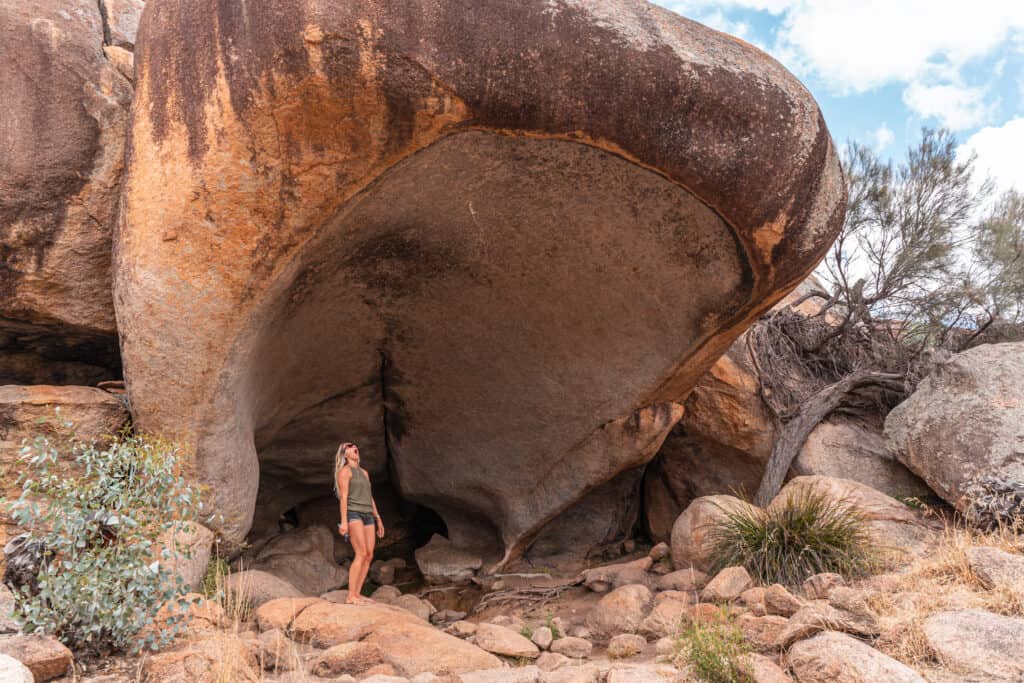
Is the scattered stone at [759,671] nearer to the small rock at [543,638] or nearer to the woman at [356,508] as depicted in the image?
the small rock at [543,638]

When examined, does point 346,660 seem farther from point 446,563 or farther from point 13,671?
point 446,563

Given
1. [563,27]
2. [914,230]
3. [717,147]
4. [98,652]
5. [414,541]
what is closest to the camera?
[98,652]

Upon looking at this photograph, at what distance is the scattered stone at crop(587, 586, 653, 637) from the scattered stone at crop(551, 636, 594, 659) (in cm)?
30

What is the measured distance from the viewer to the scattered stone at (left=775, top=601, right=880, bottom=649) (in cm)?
368

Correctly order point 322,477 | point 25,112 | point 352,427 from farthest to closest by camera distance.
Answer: point 322,477, point 352,427, point 25,112

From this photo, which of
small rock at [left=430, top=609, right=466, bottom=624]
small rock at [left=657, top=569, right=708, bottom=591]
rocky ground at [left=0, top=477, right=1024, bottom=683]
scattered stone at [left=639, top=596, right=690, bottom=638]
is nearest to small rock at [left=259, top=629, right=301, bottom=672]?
rocky ground at [left=0, top=477, right=1024, bottom=683]

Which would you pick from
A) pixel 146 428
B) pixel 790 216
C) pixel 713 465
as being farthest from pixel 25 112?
pixel 713 465

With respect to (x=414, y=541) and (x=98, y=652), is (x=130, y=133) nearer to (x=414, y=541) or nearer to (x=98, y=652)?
(x=98, y=652)

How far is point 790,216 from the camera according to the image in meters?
4.89

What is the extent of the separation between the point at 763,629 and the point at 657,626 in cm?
101

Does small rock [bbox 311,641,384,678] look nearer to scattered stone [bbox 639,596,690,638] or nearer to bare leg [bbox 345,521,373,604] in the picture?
bare leg [bbox 345,521,373,604]

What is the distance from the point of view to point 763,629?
3.95 metres

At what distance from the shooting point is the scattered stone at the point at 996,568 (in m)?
4.18

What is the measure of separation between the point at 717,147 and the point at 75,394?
169 inches
